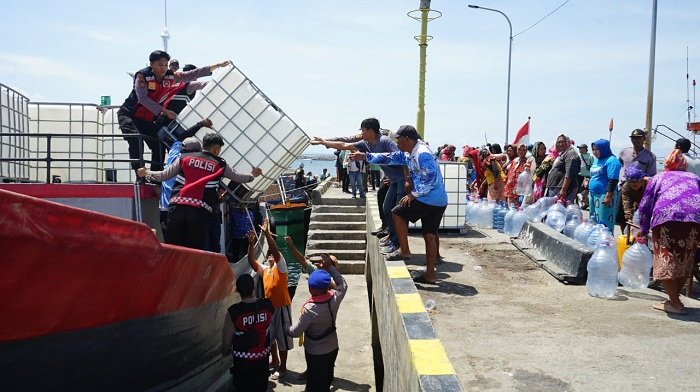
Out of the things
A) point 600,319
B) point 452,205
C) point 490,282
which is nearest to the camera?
point 600,319

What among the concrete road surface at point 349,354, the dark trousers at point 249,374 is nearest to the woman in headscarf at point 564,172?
the concrete road surface at point 349,354

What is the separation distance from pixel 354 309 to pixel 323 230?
17.0 ft

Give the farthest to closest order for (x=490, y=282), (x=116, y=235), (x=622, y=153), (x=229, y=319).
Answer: (x=622, y=153) < (x=490, y=282) < (x=229, y=319) < (x=116, y=235)

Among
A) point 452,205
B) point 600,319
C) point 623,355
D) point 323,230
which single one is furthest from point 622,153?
point 323,230

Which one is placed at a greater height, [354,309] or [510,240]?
[510,240]

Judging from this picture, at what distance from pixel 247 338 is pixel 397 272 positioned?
1582 millimetres

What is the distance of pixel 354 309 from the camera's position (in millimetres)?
10055

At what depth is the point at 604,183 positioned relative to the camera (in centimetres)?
821

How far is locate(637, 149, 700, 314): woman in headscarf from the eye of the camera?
5.01 m

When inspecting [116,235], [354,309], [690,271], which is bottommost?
[354,309]

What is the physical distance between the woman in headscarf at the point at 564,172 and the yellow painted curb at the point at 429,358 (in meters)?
6.21

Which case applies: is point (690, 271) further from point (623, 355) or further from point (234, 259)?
point (234, 259)

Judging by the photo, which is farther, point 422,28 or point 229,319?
point 422,28

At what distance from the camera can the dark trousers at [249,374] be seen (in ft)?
18.7
